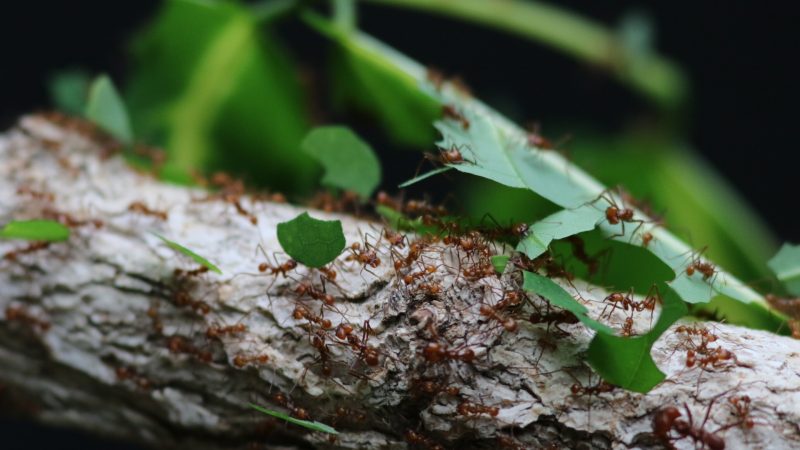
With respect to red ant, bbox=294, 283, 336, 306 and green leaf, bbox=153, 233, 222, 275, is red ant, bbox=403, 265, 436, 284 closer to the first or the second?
red ant, bbox=294, 283, 336, 306

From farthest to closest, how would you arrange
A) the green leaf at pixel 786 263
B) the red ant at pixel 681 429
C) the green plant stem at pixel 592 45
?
the green plant stem at pixel 592 45, the green leaf at pixel 786 263, the red ant at pixel 681 429

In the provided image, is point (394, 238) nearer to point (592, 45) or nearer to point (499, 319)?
point (499, 319)

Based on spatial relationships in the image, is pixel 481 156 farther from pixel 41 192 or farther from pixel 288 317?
pixel 41 192

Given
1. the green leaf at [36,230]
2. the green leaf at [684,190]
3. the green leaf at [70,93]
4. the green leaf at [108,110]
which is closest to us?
the green leaf at [36,230]

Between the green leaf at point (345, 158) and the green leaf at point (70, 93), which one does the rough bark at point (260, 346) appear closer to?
the green leaf at point (345, 158)

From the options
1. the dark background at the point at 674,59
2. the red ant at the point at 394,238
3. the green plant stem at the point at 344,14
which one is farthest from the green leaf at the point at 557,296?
the dark background at the point at 674,59

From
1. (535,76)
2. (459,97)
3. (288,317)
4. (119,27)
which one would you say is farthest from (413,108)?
(119,27)

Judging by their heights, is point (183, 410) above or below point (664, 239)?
below
